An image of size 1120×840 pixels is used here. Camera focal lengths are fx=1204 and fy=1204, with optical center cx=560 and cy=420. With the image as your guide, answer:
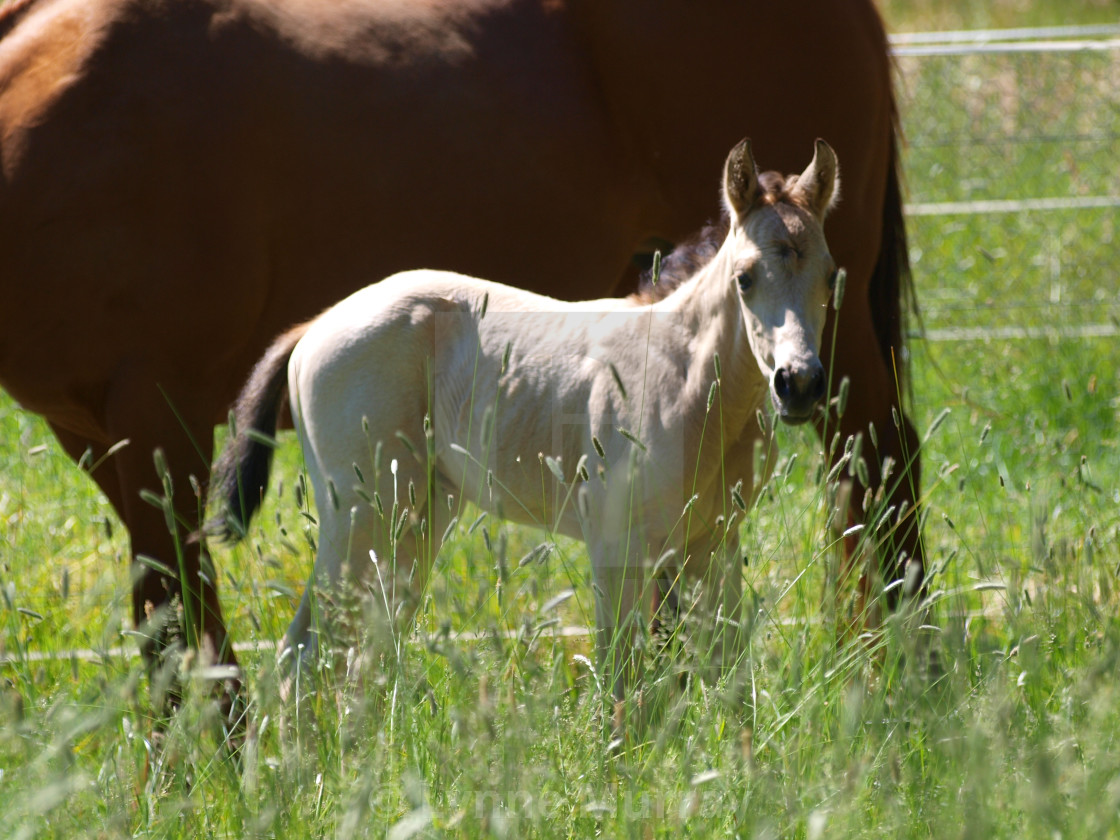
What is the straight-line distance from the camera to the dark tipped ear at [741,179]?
2439mm

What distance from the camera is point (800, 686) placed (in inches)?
84.6

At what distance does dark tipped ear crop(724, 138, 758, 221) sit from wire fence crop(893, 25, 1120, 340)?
338 centimetres

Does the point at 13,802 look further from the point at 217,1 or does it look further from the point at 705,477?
the point at 217,1

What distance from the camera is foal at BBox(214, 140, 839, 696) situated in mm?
2484

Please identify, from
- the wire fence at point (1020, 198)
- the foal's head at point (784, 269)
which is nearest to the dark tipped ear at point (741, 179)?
the foal's head at point (784, 269)

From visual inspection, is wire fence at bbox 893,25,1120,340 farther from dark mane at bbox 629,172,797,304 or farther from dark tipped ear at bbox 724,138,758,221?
dark tipped ear at bbox 724,138,758,221

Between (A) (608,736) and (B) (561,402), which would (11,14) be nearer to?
(B) (561,402)

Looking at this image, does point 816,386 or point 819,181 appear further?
point 819,181

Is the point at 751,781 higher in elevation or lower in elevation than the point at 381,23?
lower

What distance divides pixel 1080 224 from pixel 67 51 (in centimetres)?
643

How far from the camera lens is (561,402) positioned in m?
2.79

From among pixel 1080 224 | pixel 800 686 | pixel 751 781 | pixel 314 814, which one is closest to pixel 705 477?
pixel 800 686

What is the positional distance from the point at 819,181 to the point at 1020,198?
542 centimetres

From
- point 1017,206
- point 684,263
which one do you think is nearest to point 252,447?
point 684,263
